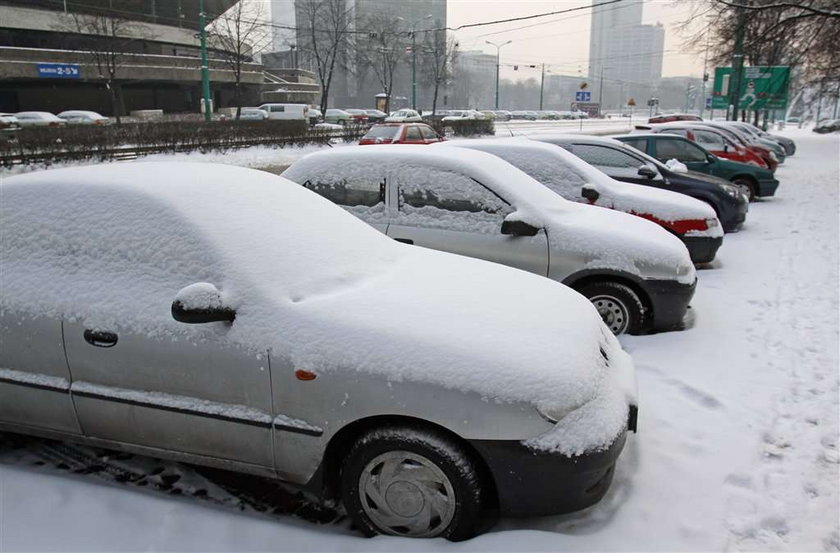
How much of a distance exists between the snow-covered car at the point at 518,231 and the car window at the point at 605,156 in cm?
365

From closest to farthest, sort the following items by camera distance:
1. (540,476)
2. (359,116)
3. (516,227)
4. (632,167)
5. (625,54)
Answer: (540,476) < (516,227) < (632,167) < (359,116) < (625,54)

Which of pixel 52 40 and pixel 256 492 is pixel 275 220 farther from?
pixel 52 40

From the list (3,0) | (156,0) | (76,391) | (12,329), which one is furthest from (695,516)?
(156,0)

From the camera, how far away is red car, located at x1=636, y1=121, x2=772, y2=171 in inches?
558

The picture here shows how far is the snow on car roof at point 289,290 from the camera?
262cm

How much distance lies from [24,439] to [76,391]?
0.89 metres

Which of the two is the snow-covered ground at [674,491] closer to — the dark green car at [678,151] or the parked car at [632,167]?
the parked car at [632,167]

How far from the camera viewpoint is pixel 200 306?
270 centimetres

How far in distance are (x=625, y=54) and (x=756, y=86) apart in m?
99.3

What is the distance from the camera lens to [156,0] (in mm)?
56531

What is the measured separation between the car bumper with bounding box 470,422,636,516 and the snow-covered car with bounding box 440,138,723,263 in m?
4.74

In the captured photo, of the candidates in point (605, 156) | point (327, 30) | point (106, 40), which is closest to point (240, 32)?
point (327, 30)

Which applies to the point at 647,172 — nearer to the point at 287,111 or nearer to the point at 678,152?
A: the point at 678,152

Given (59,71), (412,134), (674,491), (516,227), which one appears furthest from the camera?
(59,71)
